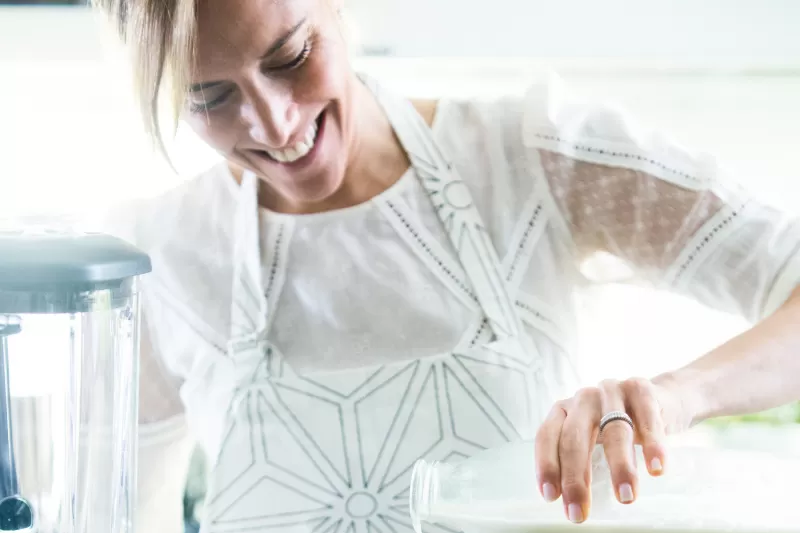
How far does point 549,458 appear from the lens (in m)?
0.34

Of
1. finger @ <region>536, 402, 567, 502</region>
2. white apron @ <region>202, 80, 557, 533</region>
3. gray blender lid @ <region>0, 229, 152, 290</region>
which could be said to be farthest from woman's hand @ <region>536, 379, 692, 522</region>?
Result: gray blender lid @ <region>0, 229, 152, 290</region>

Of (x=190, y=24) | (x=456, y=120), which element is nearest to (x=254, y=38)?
(x=190, y=24)

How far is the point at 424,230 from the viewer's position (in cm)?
50

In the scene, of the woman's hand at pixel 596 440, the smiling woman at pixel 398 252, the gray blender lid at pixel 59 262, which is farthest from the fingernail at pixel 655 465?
the gray blender lid at pixel 59 262

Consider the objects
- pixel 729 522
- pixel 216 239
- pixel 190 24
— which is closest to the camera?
pixel 729 522

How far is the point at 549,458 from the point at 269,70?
9.7 inches

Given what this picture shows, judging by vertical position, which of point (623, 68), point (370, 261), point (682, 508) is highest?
point (623, 68)

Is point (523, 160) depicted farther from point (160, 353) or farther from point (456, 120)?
point (160, 353)

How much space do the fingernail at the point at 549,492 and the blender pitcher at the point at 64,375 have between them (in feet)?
0.71

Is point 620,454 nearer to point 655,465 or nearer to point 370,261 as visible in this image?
point 655,465

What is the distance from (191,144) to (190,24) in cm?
10

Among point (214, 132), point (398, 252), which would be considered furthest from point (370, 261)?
point (214, 132)

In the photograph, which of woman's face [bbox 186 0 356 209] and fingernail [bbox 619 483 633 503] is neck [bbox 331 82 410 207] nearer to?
woman's face [bbox 186 0 356 209]

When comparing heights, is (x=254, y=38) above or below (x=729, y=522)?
above
